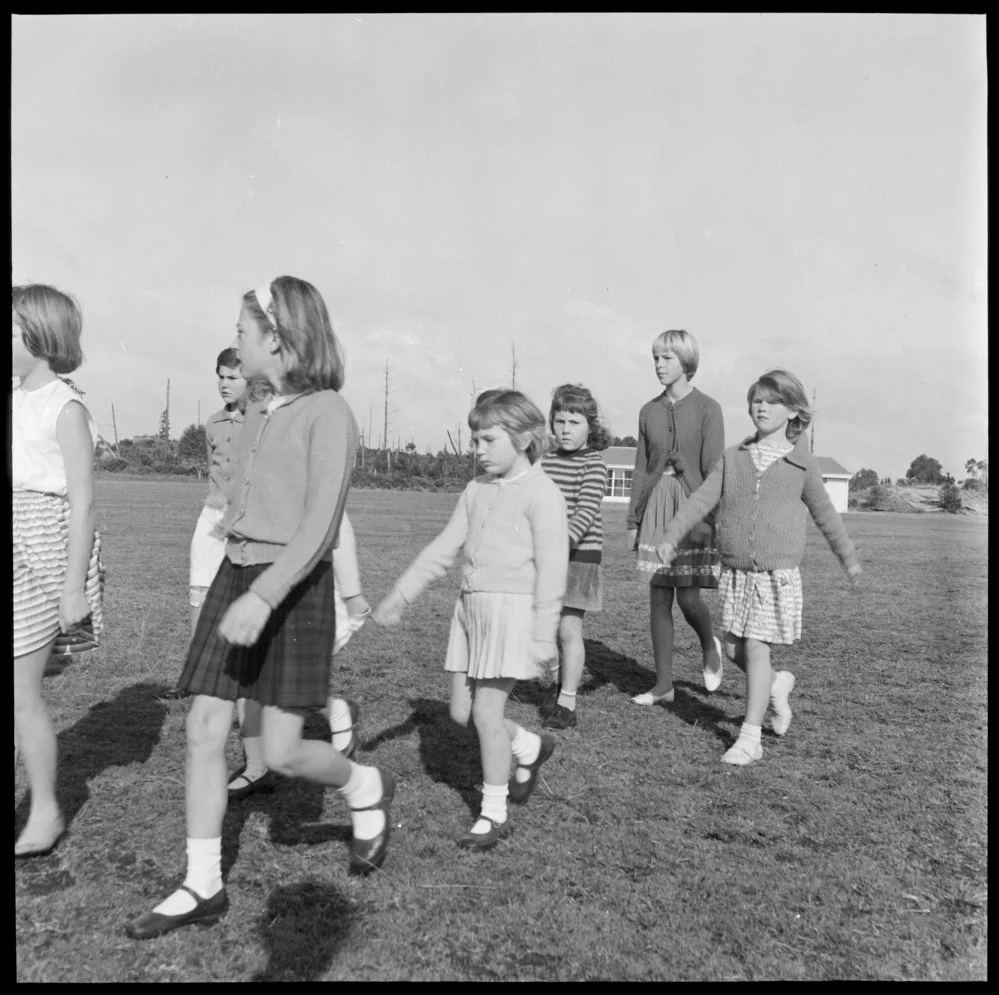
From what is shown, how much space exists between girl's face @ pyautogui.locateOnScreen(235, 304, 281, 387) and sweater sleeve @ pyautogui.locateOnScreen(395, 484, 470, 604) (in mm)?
952

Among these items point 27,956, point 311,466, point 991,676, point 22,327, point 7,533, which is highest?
point 22,327

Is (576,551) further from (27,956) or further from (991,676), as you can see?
(27,956)

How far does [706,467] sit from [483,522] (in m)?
2.12

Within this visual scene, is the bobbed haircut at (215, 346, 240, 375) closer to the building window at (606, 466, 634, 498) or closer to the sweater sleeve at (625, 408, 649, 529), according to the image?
the sweater sleeve at (625, 408, 649, 529)

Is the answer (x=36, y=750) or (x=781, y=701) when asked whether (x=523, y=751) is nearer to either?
(x=781, y=701)

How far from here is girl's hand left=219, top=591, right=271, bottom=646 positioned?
2631mm

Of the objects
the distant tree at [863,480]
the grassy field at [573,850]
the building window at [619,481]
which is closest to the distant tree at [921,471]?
the distant tree at [863,480]

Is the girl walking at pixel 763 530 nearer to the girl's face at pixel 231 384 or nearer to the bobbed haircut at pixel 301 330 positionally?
the girl's face at pixel 231 384

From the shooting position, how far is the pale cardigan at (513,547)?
346 centimetres

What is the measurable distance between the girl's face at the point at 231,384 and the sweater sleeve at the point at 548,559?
5.05 ft

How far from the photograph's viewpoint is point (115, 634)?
7102mm

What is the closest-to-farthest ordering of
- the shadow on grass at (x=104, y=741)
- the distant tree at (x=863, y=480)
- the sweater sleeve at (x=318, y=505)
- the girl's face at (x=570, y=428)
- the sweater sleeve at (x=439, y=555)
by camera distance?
1. the sweater sleeve at (x=318, y=505)
2. the sweater sleeve at (x=439, y=555)
3. the shadow on grass at (x=104, y=741)
4. the girl's face at (x=570, y=428)
5. the distant tree at (x=863, y=480)

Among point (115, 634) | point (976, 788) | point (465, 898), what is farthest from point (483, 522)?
point (115, 634)

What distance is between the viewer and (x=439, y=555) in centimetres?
367
